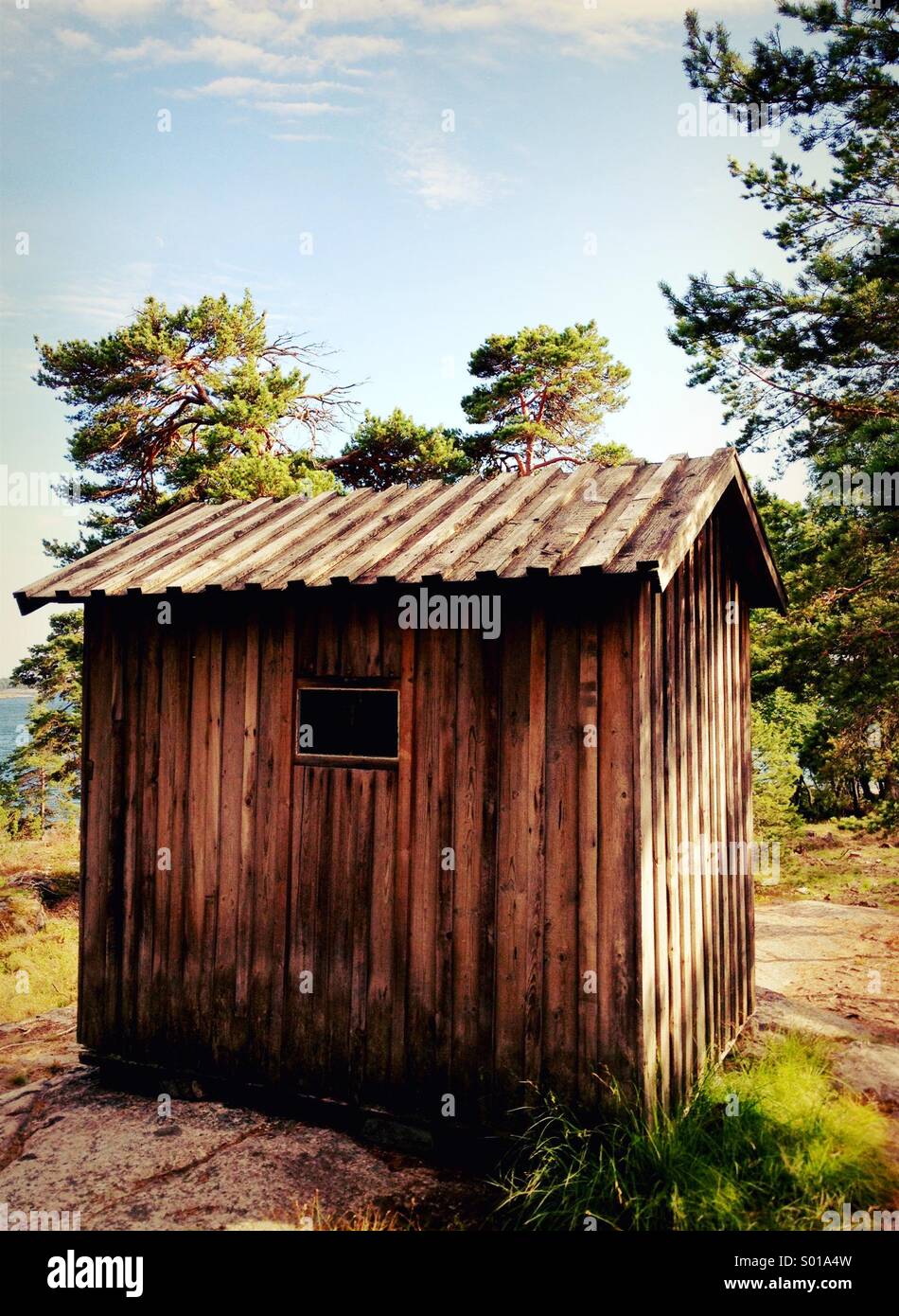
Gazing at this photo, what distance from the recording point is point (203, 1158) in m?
5.52

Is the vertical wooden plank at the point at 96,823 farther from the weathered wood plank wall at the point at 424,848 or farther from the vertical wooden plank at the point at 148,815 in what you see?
the vertical wooden plank at the point at 148,815

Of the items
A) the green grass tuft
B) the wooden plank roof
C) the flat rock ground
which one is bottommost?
the flat rock ground

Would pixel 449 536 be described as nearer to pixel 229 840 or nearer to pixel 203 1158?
pixel 229 840

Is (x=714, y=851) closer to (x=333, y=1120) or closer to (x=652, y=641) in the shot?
(x=652, y=641)

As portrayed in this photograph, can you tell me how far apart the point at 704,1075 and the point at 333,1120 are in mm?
2383

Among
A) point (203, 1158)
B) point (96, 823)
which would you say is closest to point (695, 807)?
point (203, 1158)

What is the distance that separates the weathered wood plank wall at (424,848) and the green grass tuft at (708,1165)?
279mm

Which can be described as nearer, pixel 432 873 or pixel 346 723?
pixel 432 873

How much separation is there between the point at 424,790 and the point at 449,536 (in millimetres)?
1611

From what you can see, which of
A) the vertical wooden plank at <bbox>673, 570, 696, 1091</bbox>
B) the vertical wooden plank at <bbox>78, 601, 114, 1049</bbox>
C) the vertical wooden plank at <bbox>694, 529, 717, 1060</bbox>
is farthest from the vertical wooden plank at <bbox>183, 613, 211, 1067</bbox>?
the vertical wooden plank at <bbox>694, 529, 717, 1060</bbox>

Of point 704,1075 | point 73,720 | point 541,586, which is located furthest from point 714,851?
point 73,720

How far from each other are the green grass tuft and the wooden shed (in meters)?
0.27

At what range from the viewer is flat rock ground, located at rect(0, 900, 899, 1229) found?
16.3ft

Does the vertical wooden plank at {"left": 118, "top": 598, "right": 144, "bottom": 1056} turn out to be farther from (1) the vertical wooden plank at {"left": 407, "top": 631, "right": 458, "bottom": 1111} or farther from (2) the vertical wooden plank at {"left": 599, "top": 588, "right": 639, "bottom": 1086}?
(2) the vertical wooden plank at {"left": 599, "top": 588, "right": 639, "bottom": 1086}
